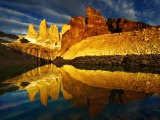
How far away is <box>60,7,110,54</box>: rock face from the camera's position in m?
109

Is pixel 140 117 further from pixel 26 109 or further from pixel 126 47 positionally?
pixel 126 47

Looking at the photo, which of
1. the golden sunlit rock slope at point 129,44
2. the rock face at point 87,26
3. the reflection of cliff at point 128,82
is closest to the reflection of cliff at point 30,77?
the reflection of cliff at point 128,82

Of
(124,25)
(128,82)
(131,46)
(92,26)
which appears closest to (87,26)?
(92,26)

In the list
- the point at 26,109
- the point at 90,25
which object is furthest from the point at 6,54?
the point at 26,109

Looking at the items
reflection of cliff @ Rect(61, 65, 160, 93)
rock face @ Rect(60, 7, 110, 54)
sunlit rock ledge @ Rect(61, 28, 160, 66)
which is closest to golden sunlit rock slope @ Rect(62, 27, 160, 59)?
sunlit rock ledge @ Rect(61, 28, 160, 66)

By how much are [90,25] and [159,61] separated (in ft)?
202

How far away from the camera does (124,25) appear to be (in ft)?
394

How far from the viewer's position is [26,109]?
36.4ft

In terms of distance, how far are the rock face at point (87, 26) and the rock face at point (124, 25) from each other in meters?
14.6

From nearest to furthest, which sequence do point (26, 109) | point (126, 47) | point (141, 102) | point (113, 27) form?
point (26, 109)
point (141, 102)
point (126, 47)
point (113, 27)

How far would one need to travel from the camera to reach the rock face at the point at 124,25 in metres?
118

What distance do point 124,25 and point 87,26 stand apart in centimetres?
2499

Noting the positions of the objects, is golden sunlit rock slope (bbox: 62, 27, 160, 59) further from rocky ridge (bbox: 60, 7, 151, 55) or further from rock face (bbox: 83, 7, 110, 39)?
rocky ridge (bbox: 60, 7, 151, 55)

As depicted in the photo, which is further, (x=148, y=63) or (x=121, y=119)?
(x=148, y=63)
